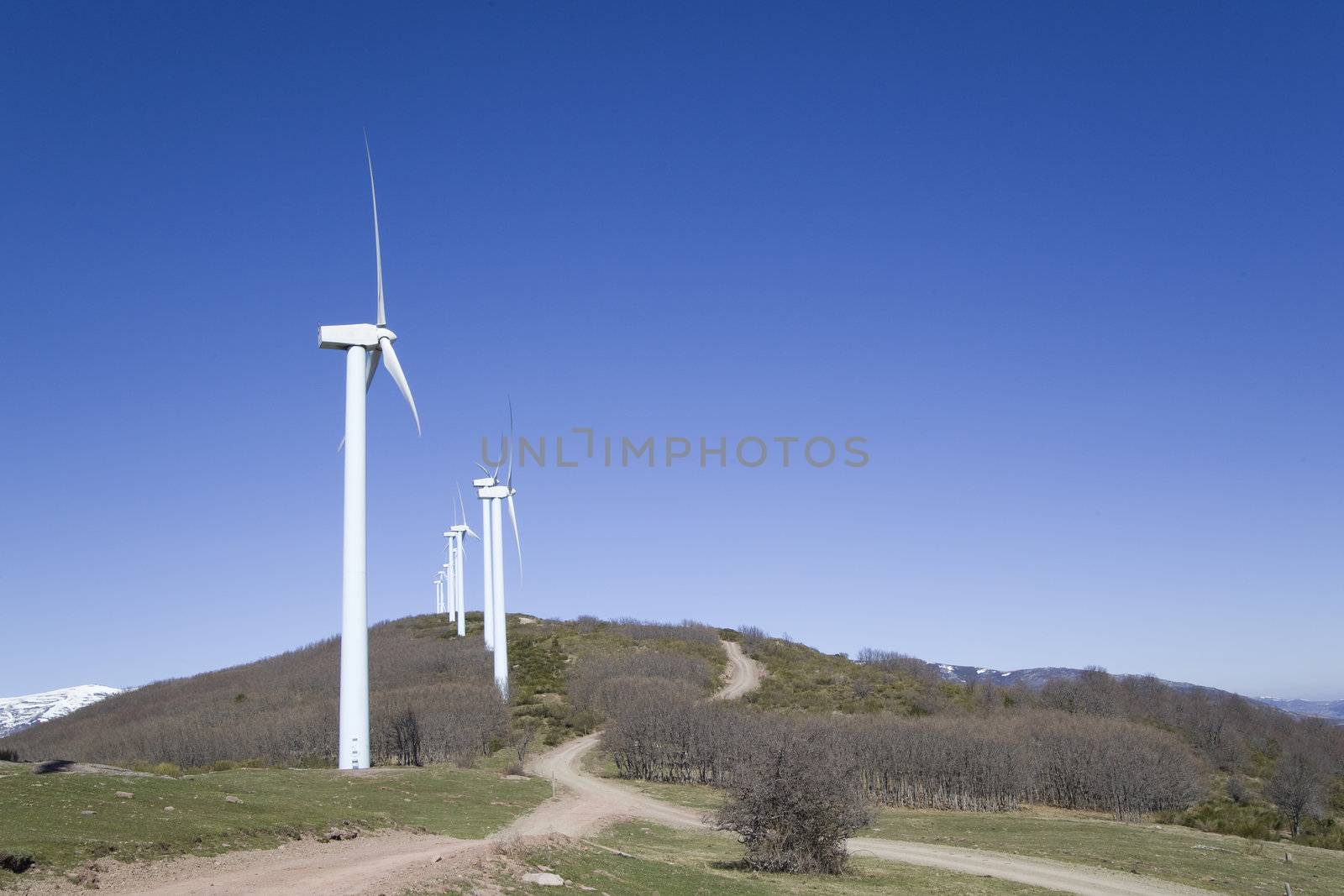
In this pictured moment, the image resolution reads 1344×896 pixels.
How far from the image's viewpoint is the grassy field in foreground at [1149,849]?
114 ft

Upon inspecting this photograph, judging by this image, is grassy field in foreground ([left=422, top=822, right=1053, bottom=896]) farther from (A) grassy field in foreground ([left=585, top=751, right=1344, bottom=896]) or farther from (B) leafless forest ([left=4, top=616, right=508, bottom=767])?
(B) leafless forest ([left=4, top=616, right=508, bottom=767])

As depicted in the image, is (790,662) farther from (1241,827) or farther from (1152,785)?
(1241,827)

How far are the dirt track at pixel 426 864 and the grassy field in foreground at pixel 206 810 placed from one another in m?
0.85

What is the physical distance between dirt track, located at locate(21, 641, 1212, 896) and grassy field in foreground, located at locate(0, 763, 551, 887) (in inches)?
33.6

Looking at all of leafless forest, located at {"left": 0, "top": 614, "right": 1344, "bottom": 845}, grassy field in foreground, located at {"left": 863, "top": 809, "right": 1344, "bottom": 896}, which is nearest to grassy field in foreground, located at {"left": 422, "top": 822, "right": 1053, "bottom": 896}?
leafless forest, located at {"left": 0, "top": 614, "right": 1344, "bottom": 845}

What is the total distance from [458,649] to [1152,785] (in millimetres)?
→ 74240

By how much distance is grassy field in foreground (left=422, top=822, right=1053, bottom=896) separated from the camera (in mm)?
23672

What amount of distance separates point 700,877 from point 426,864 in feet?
29.7

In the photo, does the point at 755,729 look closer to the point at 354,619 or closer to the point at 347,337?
the point at 354,619

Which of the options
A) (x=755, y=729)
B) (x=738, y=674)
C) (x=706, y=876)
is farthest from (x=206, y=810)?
(x=738, y=674)

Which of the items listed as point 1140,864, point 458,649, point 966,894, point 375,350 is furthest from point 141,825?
point 458,649

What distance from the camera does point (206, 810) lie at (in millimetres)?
26625

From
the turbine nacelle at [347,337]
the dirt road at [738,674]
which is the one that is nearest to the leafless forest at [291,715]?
the dirt road at [738,674]

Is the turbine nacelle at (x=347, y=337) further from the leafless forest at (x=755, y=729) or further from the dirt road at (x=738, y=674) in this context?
the dirt road at (x=738, y=674)
